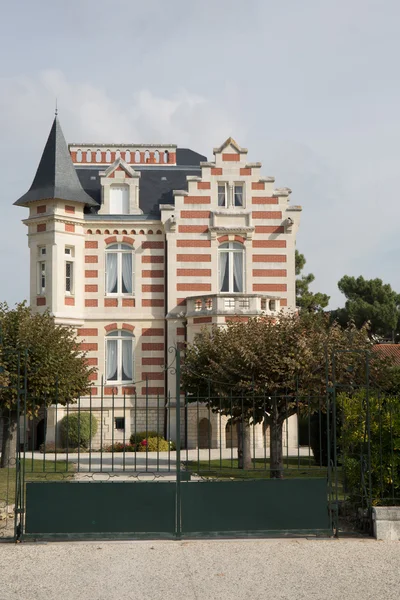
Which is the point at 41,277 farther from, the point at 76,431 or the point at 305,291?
the point at 305,291

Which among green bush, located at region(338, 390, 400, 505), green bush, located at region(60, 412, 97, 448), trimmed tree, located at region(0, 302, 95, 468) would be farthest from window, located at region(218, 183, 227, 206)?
green bush, located at region(338, 390, 400, 505)

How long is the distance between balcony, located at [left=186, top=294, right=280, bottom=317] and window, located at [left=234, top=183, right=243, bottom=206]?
431cm

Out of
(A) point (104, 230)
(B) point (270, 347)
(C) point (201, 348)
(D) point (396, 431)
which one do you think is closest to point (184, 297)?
(A) point (104, 230)

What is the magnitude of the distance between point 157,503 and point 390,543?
11.0ft

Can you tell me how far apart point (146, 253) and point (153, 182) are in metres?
3.62

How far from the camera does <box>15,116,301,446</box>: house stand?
33.8 m

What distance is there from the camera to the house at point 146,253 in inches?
1331

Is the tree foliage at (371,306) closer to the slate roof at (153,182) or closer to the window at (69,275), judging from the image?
the slate roof at (153,182)

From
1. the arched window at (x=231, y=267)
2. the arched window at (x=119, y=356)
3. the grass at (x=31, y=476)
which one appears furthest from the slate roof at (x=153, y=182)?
the grass at (x=31, y=476)

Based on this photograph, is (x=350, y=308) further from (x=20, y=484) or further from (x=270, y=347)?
(x=20, y=484)

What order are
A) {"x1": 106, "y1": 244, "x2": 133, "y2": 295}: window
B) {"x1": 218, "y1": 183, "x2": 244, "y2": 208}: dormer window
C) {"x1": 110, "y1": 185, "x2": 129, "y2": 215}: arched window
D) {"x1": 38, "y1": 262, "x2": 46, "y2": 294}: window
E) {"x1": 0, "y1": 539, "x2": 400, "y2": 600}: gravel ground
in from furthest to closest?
{"x1": 110, "y1": 185, "x2": 129, "y2": 215}: arched window, {"x1": 106, "y1": 244, "x2": 133, "y2": 295}: window, {"x1": 218, "y1": 183, "x2": 244, "y2": 208}: dormer window, {"x1": 38, "y1": 262, "x2": 46, "y2": 294}: window, {"x1": 0, "y1": 539, "x2": 400, "y2": 600}: gravel ground

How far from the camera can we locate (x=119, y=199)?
115 feet

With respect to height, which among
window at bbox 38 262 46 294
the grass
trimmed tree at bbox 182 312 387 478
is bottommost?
the grass

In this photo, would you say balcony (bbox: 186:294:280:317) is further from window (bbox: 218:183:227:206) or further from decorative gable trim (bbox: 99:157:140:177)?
decorative gable trim (bbox: 99:157:140:177)
